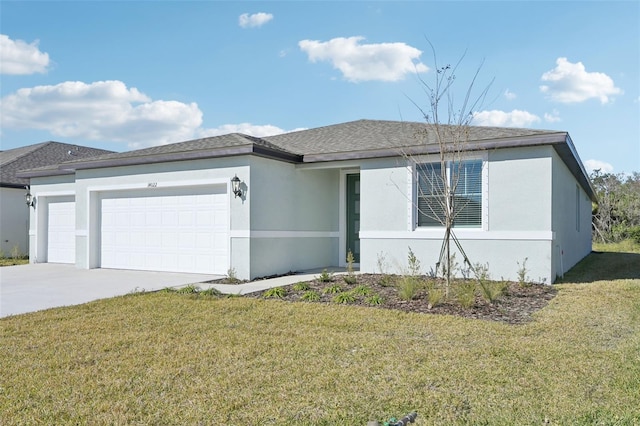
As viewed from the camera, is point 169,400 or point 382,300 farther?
point 382,300

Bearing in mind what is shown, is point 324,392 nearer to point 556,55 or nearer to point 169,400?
point 169,400

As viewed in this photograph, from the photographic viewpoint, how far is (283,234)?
39.8ft

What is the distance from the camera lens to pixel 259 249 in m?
11.3

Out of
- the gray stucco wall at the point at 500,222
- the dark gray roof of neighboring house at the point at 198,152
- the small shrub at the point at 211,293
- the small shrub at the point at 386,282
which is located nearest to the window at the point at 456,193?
the gray stucco wall at the point at 500,222

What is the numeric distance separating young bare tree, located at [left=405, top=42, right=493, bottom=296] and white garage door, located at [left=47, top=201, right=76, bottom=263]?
1216 centimetres

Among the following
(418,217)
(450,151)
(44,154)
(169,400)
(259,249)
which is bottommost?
(169,400)

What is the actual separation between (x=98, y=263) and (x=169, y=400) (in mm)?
11581

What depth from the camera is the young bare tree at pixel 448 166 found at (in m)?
9.01

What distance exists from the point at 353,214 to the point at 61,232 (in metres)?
10.6

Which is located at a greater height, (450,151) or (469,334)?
(450,151)

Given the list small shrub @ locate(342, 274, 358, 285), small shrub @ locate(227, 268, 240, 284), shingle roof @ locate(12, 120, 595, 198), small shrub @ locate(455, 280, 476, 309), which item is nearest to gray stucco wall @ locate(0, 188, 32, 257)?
shingle roof @ locate(12, 120, 595, 198)

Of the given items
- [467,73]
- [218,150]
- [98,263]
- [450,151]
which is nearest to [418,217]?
[450,151]

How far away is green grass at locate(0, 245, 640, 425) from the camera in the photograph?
3561mm

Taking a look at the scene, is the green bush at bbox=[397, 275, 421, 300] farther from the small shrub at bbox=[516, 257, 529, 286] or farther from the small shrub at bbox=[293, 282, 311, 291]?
the small shrub at bbox=[516, 257, 529, 286]
